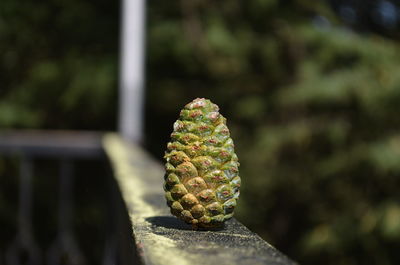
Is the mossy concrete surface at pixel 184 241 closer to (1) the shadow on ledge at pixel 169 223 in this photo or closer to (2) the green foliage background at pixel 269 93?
(1) the shadow on ledge at pixel 169 223

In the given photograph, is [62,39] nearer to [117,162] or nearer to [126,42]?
[126,42]

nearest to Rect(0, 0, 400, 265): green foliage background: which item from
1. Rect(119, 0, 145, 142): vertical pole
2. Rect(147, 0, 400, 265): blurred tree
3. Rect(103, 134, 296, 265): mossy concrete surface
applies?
Rect(147, 0, 400, 265): blurred tree

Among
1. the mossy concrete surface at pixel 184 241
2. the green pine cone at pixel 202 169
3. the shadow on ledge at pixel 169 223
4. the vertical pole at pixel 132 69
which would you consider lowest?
the shadow on ledge at pixel 169 223

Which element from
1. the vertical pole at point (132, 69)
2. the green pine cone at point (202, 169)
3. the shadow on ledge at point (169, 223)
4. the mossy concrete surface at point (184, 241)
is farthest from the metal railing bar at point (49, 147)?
the green pine cone at point (202, 169)

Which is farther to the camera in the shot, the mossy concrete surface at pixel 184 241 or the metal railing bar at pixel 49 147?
the metal railing bar at pixel 49 147

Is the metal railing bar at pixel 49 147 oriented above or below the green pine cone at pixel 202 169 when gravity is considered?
below

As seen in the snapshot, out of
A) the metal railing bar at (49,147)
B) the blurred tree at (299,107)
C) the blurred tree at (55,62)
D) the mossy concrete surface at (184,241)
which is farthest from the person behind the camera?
the blurred tree at (55,62)

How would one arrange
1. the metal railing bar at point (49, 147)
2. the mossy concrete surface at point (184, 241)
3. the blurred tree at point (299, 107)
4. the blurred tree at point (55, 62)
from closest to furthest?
the mossy concrete surface at point (184, 241) → the metal railing bar at point (49, 147) → the blurred tree at point (299, 107) → the blurred tree at point (55, 62)
